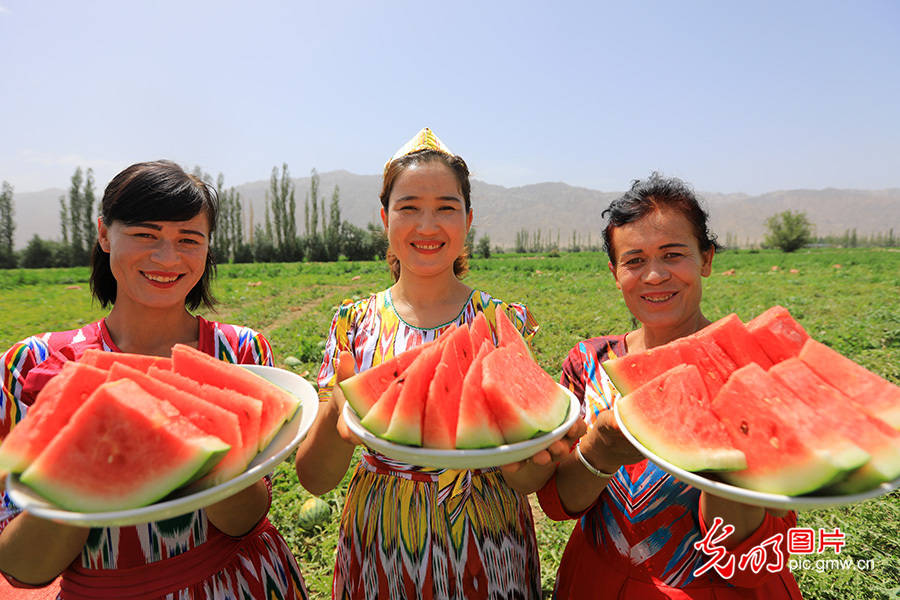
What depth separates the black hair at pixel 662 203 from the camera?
85.7 inches

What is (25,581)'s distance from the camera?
62.6 inches

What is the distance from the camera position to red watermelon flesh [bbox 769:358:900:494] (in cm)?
114

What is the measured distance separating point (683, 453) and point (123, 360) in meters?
1.88

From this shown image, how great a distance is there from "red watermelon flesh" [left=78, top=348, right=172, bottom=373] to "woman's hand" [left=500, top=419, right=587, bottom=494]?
1.29 m

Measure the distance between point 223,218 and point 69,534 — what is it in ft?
252

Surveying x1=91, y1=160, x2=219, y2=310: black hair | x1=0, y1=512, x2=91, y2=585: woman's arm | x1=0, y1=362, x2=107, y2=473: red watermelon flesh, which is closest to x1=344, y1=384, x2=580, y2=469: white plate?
x1=0, y1=362, x2=107, y2=473: red watermelon flesh

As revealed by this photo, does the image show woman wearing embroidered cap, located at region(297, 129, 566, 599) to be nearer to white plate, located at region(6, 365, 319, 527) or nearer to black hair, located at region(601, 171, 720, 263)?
white plate, located at region(6, 365, 319, 527)

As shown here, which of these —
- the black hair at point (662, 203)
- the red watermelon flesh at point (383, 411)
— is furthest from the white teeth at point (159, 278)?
the black hair at point (662, 203)

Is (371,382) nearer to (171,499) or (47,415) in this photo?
(171,499)

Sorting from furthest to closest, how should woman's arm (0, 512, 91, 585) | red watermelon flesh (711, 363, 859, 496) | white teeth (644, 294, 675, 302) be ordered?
white teeth (644, 294, 675, 302), woman's arm (0, 512, 91, 585), red watermelon flesh (711, 363, 859, 496)

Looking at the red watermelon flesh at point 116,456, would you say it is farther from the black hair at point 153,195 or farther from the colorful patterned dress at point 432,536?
the black hair at point 153,195

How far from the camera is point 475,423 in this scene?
1354 mm

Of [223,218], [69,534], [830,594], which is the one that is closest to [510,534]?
[69,534]

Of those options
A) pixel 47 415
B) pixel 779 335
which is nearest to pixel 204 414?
pixel 47 415
